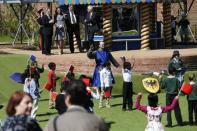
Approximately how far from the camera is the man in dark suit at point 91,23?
26.0m

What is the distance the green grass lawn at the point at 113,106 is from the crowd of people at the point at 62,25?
45.9 inches

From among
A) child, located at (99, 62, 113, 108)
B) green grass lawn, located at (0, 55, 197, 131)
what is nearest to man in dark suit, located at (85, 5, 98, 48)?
green grass lawn, located at (0, 55, 197, 131)

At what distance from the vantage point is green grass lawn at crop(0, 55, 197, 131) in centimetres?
1570

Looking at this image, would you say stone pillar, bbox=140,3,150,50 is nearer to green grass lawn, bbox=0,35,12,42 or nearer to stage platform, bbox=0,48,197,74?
stage platform, bbox=0,48,197,74

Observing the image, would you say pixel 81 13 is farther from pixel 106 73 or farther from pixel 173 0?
pixel 106 73

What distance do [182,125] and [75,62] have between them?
8.25 meters

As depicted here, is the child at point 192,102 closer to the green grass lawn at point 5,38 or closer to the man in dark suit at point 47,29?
the man in dark suit at point 47,29

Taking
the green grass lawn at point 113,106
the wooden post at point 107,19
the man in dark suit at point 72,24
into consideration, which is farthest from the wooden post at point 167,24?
the green grass lawn at point 113,106

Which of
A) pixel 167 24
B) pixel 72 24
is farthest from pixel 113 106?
pixel 167 24

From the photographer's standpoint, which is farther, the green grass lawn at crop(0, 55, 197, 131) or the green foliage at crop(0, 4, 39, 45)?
the green foliage at crop(0, 4, 39, 45)

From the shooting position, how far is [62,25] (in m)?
24.8

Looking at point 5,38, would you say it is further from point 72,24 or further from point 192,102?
point 192,102

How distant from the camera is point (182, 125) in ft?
51.3

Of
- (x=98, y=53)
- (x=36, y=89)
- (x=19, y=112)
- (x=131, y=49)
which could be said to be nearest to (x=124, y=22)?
(x=131, y=49)
